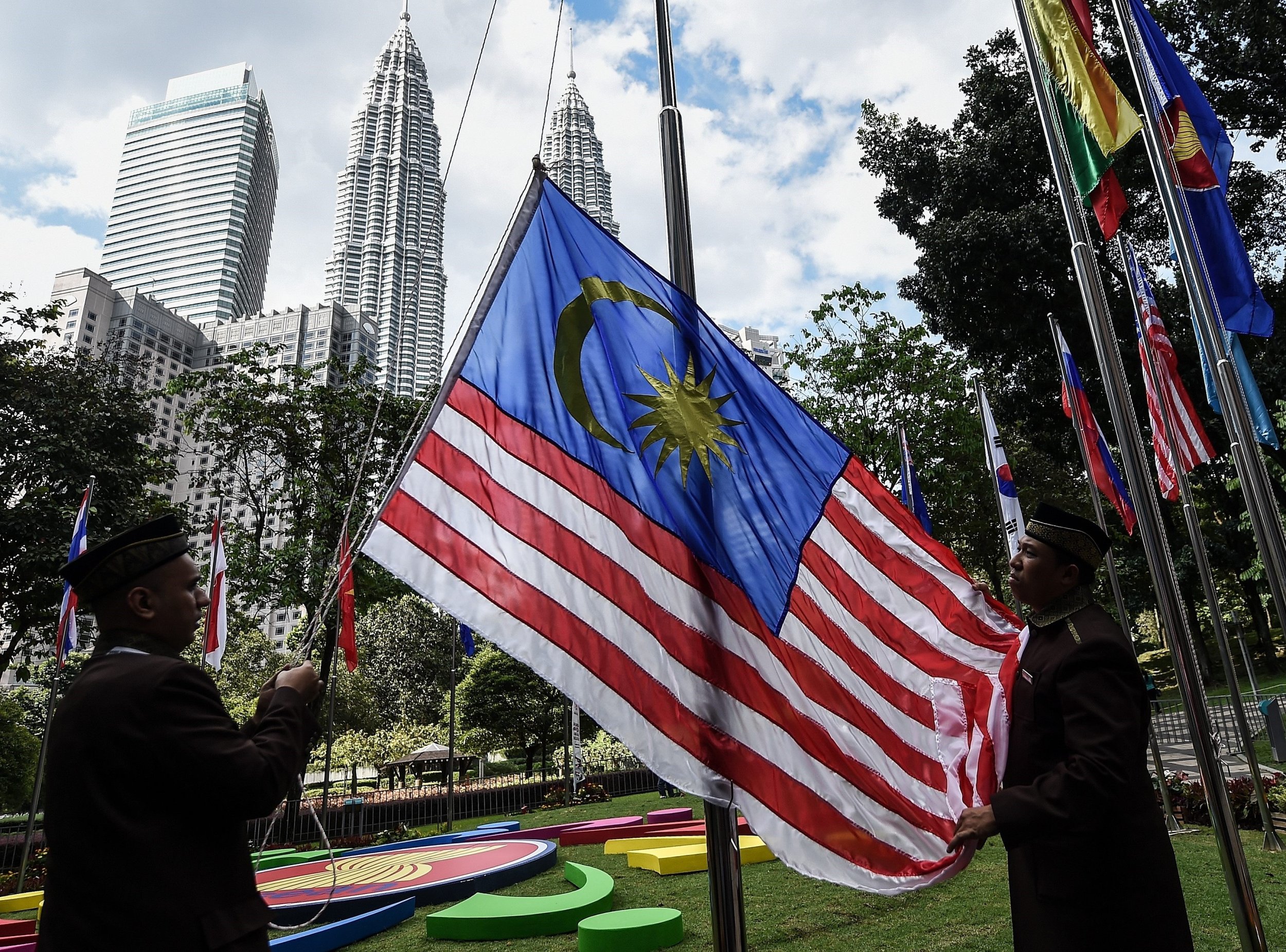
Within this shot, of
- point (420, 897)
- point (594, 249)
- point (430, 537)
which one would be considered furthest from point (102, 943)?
point (420, 897)

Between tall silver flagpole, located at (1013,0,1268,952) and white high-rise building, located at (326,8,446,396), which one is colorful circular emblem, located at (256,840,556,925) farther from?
white high-rise building, located at (326,8,446,396)

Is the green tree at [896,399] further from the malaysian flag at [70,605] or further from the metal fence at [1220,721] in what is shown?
the malaysian flag at [70,605]

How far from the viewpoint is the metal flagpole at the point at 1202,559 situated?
6629mm

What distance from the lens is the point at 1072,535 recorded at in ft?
11.3

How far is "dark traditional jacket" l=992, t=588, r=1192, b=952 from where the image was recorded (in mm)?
2818

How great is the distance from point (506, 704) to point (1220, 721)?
29.5 m

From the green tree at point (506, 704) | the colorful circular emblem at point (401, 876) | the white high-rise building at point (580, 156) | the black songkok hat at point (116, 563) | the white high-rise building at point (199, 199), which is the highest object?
the white high-rise building at point (199, 199)

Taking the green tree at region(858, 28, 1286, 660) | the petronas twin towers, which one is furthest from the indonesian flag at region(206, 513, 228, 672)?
the petronas twin towers

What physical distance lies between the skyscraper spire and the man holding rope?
40.7 m

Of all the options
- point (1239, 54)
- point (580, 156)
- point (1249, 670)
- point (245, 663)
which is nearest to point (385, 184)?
point (580, 156)

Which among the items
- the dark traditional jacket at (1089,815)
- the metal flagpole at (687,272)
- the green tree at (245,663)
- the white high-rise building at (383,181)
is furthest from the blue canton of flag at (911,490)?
the white high-rise building at (383,181)

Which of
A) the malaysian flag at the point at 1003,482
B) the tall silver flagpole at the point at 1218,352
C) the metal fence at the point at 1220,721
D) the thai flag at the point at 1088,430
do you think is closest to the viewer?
the tall silver flagpole at the point at 1218,352

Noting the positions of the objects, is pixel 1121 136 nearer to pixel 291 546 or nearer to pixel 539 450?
pixel 539 450

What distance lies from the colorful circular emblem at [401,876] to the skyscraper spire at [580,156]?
33.0 m
